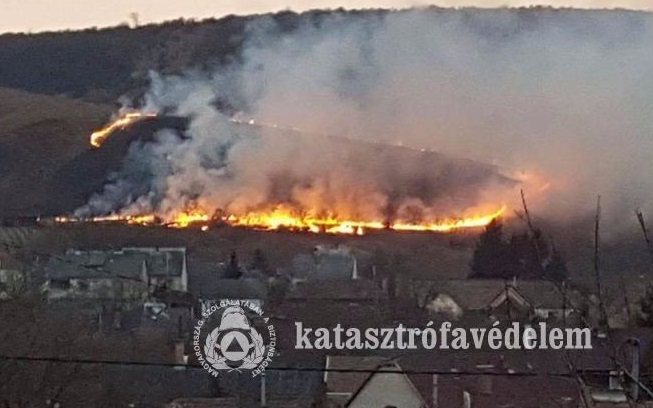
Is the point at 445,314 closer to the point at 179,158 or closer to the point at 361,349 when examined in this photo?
the point at 361,349

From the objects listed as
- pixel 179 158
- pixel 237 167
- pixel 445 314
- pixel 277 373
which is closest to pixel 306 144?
pixel 237 167

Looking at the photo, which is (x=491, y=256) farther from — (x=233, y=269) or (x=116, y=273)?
(x=116, y=273)

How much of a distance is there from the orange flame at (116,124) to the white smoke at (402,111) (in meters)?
5.39

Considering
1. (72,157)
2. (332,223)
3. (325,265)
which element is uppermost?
(72,157)

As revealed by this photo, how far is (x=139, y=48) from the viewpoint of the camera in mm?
96125

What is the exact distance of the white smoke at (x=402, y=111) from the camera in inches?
1845

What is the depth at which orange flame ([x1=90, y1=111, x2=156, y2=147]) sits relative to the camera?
7131cm

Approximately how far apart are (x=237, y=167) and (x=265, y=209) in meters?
5.84

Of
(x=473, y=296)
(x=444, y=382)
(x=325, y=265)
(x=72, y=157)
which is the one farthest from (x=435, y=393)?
(x=72, y=157)

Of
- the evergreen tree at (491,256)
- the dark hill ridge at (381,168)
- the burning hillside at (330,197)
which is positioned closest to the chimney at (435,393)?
the evergreen tree at (491,256)

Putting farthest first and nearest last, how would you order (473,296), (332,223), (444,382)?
(332,223)
(473,296)
(444,382)

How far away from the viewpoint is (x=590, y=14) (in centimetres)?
5191
